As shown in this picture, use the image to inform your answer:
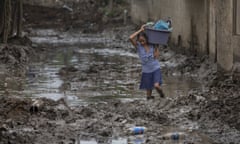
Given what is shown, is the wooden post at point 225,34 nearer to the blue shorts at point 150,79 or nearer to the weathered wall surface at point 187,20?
the blue shorts at point 150,79

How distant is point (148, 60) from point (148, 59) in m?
0.03

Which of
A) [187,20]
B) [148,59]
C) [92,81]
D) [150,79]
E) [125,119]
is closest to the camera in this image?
[125,119]

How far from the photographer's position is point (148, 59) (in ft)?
44.2

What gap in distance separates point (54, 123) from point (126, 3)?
3727cm

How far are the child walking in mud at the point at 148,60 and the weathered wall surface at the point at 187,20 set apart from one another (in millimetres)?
6878

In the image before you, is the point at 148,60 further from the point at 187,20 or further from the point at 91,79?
the point at 187,20

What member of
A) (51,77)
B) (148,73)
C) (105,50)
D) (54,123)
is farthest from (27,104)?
(105,50)

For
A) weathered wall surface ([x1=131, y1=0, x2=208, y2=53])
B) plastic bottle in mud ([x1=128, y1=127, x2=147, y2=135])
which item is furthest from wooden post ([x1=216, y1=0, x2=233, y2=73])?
plastic bottle in mud ([x1=128, y1=127, x2=147, y2=135])

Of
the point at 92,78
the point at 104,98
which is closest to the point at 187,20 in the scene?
the point at 92,78

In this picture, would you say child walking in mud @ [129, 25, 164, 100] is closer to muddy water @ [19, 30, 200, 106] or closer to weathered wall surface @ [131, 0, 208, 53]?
muddy water @ [19, 30, 200, 106]

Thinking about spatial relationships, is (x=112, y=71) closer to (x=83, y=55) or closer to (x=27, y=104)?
(x=83, y=55)

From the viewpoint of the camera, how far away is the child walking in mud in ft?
43.9

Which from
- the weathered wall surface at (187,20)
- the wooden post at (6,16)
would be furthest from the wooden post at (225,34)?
the wooden post at (6,16)

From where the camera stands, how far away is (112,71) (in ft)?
64.5
